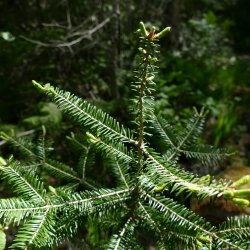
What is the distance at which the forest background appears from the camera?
3.74 meters

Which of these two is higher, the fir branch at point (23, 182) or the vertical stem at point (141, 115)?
the vertical stem at point (141, 115)

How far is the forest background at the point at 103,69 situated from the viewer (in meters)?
3.74

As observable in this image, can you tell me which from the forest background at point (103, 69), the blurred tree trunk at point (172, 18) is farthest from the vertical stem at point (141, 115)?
the blurred tree trunk at point (172, 18)

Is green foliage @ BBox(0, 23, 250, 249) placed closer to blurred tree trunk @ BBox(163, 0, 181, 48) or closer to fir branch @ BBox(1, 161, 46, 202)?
fir branch @ BBox(1, 161, 46, 202)

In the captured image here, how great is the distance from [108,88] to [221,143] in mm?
1532

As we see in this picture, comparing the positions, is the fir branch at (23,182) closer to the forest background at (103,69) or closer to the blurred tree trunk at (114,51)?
the forest background at (103,69)

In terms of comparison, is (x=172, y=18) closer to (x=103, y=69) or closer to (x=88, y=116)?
(x=103, y=69)

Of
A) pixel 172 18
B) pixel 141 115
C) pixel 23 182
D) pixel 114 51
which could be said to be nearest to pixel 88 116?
pixel 141 115

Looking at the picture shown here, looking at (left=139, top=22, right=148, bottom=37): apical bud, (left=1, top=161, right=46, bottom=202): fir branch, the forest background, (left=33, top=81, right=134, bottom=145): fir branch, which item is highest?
the forest background

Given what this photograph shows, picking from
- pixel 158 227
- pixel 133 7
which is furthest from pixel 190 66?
pixel 158 227

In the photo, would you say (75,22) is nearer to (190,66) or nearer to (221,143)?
(190,66)

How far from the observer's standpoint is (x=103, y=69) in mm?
4625

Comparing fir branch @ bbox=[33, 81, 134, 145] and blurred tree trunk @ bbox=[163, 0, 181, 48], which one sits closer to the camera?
fir branch @ bbox=[33, 81, 134, 145]

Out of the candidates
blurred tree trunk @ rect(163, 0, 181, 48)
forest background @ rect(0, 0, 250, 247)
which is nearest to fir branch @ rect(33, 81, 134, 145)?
forest background @ rect(0, 0, 250, 247)
